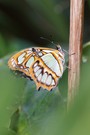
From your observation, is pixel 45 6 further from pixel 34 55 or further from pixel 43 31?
pixel 34 55

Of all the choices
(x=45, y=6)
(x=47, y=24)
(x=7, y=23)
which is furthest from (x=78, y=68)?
(x=7, y=23)

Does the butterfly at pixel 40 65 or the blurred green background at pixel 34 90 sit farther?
the butterfly at pixel 40 65

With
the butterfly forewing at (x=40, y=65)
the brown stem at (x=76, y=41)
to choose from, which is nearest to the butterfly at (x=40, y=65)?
the butterfly forewing at (x=40, y=65)

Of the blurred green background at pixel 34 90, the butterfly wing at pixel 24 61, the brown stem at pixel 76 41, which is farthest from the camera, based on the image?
the butterfly wing at pixel 24 61

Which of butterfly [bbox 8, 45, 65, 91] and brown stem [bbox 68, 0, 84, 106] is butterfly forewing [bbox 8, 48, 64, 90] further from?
brown stem [bbox 68, 0, 84, 106]

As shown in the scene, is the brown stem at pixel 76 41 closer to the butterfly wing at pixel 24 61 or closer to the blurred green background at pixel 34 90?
the blurred green background at pixel 34 90

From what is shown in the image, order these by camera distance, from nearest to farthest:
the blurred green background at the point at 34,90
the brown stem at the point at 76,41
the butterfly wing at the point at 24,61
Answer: the blurred green background at the point at 34,90 → the brown stem at the point at 76,41 → the butterfly wing at the point at 24,61

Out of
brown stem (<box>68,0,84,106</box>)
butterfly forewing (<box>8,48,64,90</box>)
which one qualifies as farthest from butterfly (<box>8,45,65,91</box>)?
brown stem (<box>68,0,84,106</box>)
